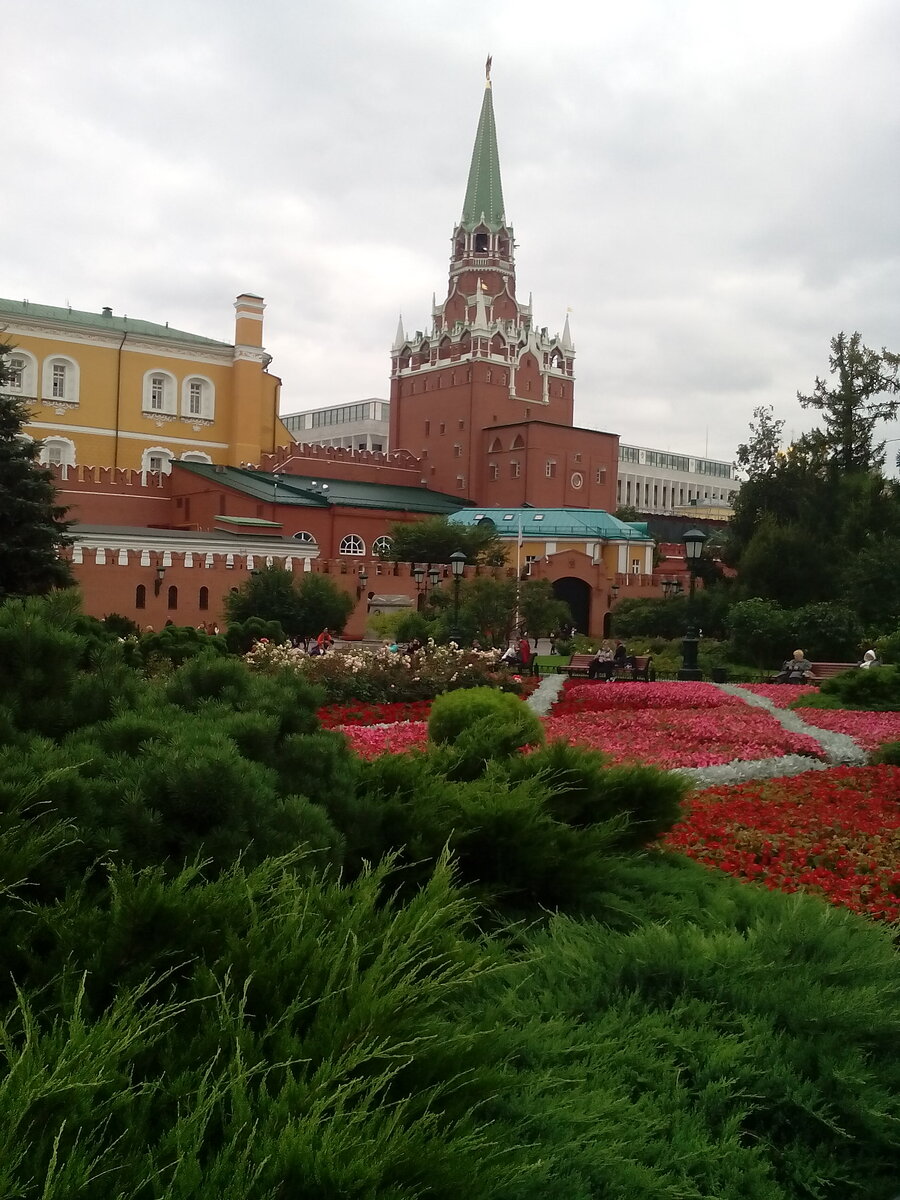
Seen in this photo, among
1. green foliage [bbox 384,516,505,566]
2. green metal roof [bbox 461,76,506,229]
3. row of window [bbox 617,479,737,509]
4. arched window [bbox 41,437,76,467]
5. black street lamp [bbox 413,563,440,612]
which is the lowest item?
black street lamp [bbox 413,563,440,612]

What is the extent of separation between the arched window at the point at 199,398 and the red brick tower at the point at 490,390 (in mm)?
11830

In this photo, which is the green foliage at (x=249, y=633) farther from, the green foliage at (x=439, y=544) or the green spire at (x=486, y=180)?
the green spire at (x=486, y=180)

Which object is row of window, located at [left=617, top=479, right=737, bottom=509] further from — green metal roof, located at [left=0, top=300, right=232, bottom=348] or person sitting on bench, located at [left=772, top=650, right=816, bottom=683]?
person sitting on bench, located at [left=772, top=650, right=816, bottom=683]

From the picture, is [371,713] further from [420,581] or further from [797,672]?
[420,581]

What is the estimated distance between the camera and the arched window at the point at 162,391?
153 ft

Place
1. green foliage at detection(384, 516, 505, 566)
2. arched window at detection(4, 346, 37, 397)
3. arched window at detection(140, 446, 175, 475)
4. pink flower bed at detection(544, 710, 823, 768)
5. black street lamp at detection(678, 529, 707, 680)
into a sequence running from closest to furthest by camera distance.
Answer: pink flower bed at detection(544, 710, 823, 768), black street lamp at detection(678, 529, 707, 680), green foliage at detection(384, 516, 505, 566), arched window at detection(4, 346, 37, 397), arched window at detection(140, 446, 175, 475)

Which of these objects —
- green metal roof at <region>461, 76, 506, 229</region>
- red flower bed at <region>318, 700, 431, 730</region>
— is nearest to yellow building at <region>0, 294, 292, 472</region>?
green metal roof at <region>461, 76, 506, 229</region>

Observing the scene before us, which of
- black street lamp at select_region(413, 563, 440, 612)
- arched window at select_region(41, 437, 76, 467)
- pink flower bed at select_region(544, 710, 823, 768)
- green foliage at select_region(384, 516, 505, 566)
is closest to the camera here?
pink flower bed at select_region(544, 710, 823, 768)

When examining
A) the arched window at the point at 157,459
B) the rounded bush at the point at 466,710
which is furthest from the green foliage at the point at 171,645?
the arched window at the point at 157,459

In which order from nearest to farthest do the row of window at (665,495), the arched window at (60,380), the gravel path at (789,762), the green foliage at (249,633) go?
the gravel path at (789,762) → the green foliage at (249,633) → the arched window at (60,380) → the row of window at (665,495)

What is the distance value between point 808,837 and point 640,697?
9562 millimetres

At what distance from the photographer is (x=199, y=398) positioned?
156 ft

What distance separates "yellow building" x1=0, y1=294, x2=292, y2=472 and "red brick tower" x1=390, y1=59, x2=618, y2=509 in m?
9.60

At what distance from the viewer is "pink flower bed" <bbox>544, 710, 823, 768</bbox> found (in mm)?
10789
